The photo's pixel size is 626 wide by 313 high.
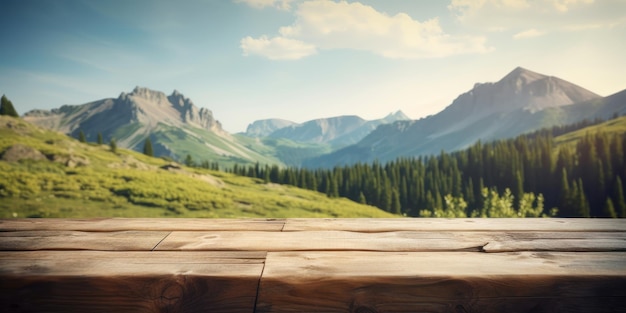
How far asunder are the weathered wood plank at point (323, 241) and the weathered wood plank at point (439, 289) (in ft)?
1.37

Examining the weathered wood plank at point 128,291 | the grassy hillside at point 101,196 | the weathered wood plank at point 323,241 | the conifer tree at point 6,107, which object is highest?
the conifer tree at point 6,107

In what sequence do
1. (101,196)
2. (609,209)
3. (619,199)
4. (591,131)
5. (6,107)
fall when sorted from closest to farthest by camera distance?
(101,196)
(609,209)
(619,199)
(6,107)
(591,131)

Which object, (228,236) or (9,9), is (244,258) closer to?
(228,236)

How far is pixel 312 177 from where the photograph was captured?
330 ft

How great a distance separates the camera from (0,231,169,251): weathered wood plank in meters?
2.00

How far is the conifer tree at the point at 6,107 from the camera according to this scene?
91.1 meters

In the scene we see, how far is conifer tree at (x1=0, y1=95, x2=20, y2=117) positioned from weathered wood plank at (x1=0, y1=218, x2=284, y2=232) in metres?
121

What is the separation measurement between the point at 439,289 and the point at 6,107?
12471 centimetres

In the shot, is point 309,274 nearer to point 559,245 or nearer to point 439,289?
point 439,289

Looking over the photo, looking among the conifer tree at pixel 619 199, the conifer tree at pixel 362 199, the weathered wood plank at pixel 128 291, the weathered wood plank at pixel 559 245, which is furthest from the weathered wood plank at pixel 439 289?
the conifer tree at pixel 619 199

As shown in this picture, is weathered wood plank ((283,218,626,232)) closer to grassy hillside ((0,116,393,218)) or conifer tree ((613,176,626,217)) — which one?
grassy hillside ((0,116,393,218))

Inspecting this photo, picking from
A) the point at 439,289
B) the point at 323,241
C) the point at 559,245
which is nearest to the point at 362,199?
the point at 559,245

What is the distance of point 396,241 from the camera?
2.17 metres

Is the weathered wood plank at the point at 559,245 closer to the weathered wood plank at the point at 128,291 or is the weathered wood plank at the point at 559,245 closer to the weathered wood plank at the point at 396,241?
the weathered wood plank at the point at 396,241
